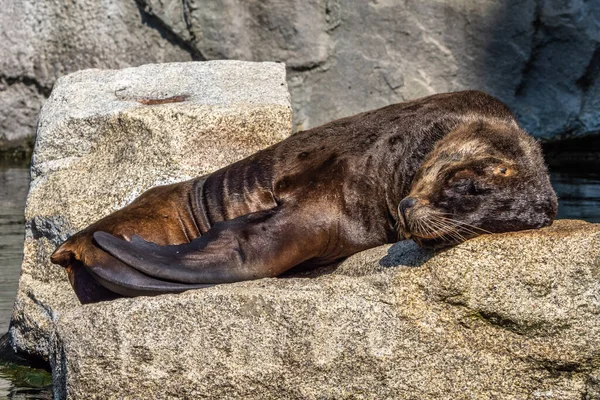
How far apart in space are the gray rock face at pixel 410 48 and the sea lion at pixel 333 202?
572cm

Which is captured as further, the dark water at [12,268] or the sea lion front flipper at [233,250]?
the dark water at [12,268]

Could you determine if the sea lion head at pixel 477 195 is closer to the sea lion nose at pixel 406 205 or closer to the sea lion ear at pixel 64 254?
the sea lion nose at pixel 406 205

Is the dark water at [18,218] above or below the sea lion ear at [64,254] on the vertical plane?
below

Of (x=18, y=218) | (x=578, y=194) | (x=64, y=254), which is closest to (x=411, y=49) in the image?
(x=578, y=194)

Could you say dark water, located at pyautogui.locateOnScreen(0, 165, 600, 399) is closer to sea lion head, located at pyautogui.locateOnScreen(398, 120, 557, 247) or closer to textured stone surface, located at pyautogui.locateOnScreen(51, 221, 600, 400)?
textured stone surface, located at pyautogui.locateOnScreen(51, 221, 600, 400)

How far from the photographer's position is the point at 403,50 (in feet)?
37.2

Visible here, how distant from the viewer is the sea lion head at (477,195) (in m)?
4.40

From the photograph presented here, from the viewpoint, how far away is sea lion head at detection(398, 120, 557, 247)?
14.4 feet

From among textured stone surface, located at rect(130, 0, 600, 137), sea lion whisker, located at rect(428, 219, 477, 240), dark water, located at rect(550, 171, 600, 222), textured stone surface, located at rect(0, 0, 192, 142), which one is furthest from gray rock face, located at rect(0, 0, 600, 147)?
sea lion whisker, located at rect(428, 219, 477, 240)

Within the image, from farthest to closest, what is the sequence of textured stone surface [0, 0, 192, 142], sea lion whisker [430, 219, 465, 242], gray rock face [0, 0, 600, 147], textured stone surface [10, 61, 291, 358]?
1. textured stone surface [0, 0, 192, 142]
2. gray rock face [0, 0, 600, 147]
3. textured stone surface [10, 61, 291, 358]
4. sea lion whisker [430, 219, 465, 242]

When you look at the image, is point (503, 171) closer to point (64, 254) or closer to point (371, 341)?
point (371, 341)

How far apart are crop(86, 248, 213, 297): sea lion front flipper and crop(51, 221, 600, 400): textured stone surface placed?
41cm

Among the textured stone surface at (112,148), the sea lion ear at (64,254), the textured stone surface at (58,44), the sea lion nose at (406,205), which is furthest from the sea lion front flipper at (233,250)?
the textured stone surface at (58,44)

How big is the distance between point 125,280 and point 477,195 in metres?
1.57
